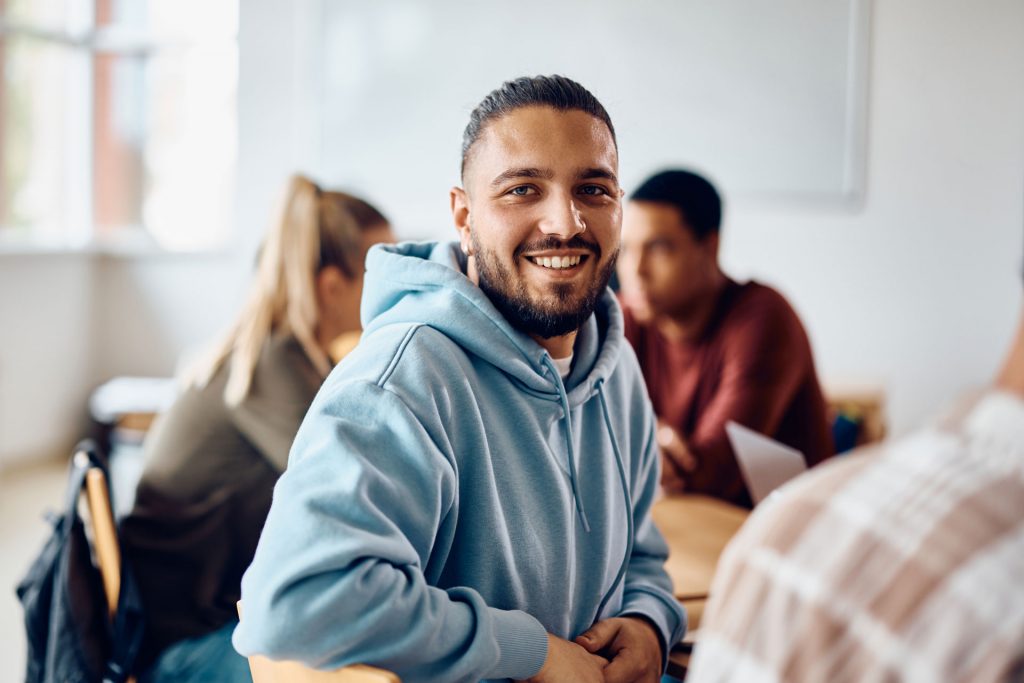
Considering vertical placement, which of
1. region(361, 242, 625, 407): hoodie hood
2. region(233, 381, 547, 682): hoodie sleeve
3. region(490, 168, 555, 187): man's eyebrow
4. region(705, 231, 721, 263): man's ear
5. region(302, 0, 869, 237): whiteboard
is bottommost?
region(233, 381, 547, 682): hoodie sleeve

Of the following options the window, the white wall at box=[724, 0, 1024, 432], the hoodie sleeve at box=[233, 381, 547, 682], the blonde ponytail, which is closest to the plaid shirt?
the hoodie sleeve at box=[233, 381, 547, 682]

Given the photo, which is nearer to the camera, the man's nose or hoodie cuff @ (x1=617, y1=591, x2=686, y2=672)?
the man's nose

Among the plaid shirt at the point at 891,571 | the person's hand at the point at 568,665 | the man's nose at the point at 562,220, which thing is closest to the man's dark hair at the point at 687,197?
the man's nose at the point at 562,220

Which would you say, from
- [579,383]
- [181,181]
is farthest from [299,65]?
[579,383]

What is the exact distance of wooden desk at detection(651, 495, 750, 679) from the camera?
1.52 metres

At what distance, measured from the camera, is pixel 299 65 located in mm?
5113

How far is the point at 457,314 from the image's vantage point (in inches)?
45.6

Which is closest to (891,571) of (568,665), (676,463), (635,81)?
(568,665)

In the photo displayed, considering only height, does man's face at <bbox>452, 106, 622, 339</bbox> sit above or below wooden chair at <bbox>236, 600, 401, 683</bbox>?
above

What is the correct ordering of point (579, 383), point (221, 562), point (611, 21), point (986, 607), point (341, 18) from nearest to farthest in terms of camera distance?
point (986, 607)
point (579, 383)
point (221, 562)
point (611, 21)
point (341, 18)

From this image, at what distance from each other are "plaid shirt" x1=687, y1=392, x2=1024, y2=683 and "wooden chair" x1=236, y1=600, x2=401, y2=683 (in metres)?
0.33

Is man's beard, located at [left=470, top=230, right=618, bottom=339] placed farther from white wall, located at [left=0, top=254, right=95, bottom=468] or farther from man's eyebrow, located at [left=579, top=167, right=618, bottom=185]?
white wall, located at [left=0, top=254, right=95, bottom=468]

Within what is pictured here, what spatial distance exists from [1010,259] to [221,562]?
3.33 meters

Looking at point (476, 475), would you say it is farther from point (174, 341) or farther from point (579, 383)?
point (174, 341)
